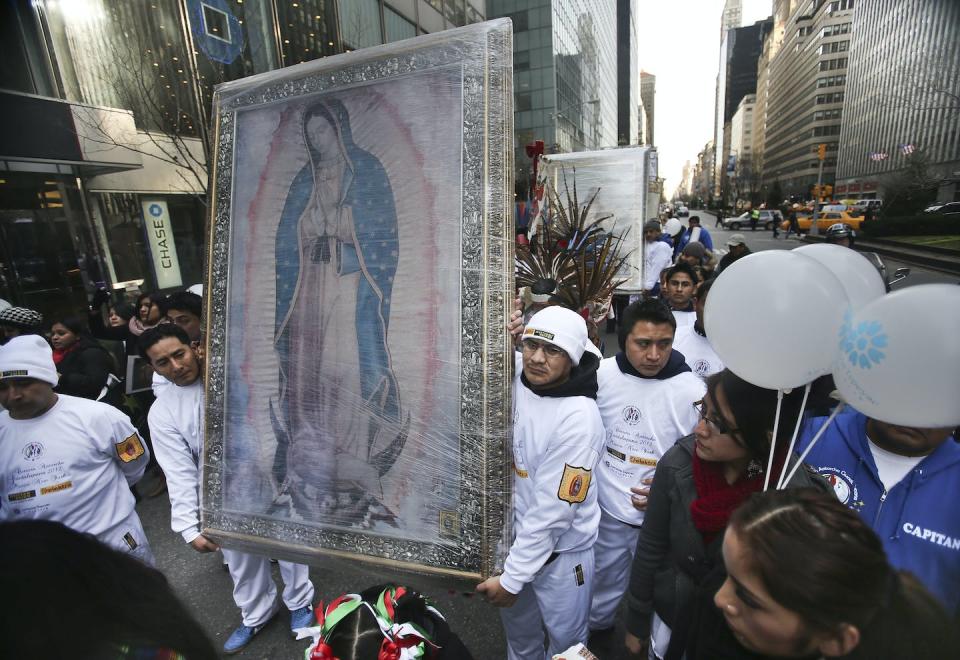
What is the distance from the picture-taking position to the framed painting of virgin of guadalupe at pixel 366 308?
166 centimetres

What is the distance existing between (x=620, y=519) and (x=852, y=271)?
4.97 feet

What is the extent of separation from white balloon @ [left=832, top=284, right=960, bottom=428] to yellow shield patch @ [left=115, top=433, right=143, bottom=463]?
3.20 m

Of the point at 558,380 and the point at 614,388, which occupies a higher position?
the point at 558,380

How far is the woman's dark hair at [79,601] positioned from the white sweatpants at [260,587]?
2.05m

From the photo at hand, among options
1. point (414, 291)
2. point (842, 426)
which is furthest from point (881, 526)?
point (414, 291)

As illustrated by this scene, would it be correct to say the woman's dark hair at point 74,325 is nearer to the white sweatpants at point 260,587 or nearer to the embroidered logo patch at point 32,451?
the embroidered logo patch at point 32,451

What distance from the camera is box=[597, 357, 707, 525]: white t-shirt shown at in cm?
228

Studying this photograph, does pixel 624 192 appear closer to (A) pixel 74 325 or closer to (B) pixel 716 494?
(B) pixel 716 494

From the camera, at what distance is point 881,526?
1.52 meters

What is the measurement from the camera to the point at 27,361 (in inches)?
84.4

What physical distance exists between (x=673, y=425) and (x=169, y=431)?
2.63m

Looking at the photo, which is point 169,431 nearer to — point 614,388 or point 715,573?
point 614,388

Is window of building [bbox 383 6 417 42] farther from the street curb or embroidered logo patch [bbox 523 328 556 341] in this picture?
embroidered logo patch [bbox 523 328 556 341]

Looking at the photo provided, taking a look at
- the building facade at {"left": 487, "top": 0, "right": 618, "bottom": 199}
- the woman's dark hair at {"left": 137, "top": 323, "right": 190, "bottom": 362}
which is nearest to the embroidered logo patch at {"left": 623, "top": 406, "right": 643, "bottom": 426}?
the woman's dark hair at {"left": 137, "top": 323, "right": 190, "bottom": 362}
